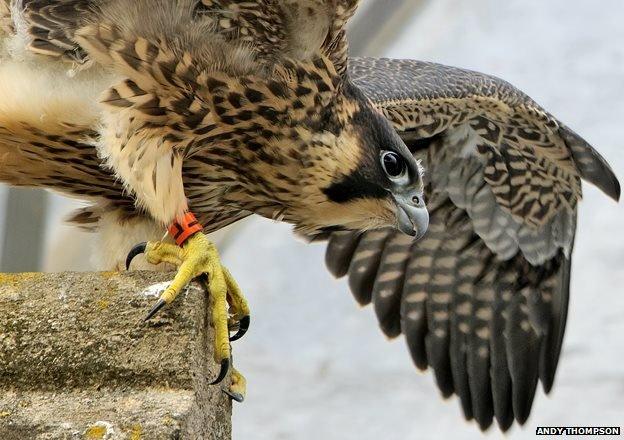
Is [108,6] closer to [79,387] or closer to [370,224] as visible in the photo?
[370,224]

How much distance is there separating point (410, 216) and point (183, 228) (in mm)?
657

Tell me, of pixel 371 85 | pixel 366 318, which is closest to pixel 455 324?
pixel 371 85

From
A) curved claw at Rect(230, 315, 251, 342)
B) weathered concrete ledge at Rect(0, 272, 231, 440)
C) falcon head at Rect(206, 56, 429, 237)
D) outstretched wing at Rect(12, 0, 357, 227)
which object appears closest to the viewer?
weathered concrete ledge at Rect(0, 272, 231, 440)

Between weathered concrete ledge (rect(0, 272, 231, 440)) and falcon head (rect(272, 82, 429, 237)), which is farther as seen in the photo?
falcon head (rect(272, 82, 429, 237))

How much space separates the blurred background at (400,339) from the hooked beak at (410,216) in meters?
4.43

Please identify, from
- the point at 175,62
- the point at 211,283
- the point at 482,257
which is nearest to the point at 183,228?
the point at 211,283

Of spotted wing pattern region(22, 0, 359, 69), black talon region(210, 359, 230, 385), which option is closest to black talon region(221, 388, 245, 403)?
black talon region(210, 359, 230, 385)

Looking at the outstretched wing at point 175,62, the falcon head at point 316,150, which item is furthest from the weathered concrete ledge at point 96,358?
the falcon head at point 316,150

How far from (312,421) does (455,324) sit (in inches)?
138

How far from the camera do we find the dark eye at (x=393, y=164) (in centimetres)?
340

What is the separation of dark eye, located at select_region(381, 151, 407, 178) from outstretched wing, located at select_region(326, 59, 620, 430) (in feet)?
3.62

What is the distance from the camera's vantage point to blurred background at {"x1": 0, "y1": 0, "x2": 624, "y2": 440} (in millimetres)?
8023

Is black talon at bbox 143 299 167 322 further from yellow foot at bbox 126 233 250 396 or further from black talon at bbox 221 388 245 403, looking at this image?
black talon at bbox 221 388 245 403

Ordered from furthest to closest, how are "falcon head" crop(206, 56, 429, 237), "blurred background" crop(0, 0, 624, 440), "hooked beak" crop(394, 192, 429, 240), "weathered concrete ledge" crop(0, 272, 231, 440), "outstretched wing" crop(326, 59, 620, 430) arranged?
"blurred background" crop(0, 0, 624, 440)
"outstretched wing" crop(326, 59, 620, 430)
"hooked beak" crop(394, 192, 429, 240)
"falcon head" crop(206, 56, 429, 237)
"weathered concrete ledge" crop(0, 272, 231, 440)
